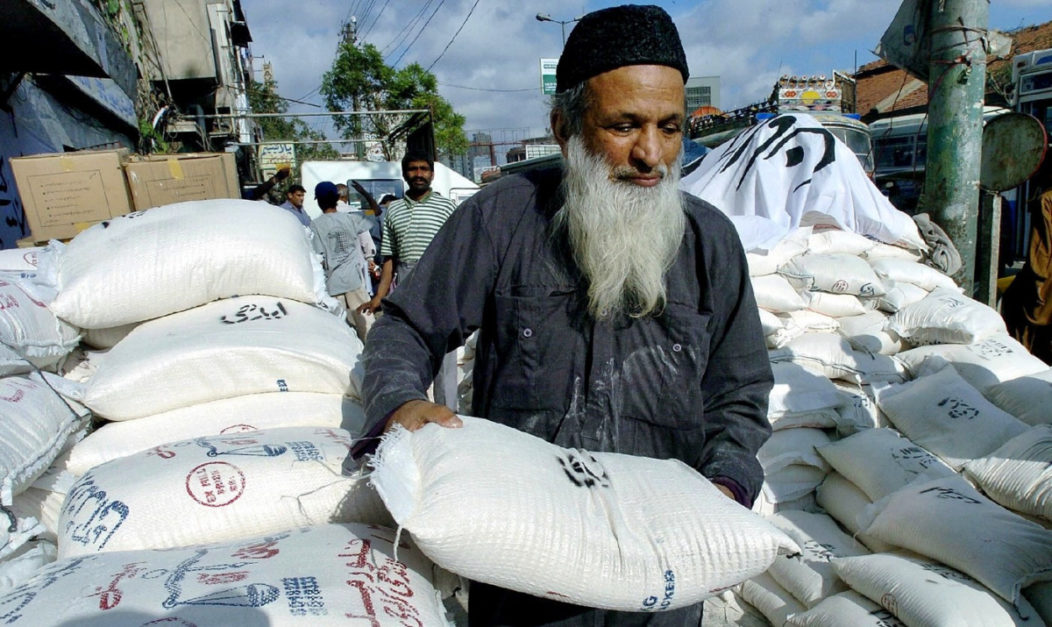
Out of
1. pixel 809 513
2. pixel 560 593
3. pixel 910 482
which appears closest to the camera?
pixel 560 593

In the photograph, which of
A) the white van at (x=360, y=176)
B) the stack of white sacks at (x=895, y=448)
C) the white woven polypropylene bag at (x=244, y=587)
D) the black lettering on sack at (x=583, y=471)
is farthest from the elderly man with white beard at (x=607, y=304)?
the white van at (x=360, y=176)

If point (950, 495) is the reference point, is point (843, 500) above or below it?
below

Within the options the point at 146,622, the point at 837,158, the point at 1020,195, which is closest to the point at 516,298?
the point at 146,622

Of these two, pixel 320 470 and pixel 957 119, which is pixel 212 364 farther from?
pixel 957 119

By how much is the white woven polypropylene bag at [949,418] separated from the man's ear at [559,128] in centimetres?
232

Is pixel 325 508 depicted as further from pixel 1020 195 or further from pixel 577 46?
pixel 1020 195

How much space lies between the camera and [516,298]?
1.42 metres

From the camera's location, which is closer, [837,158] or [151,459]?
[151,459]

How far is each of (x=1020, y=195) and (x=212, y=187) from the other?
1215 centimetres

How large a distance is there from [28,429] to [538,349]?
4.12ft

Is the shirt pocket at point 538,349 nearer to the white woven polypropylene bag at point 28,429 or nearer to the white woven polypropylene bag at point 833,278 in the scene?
the white woven polypropylene bag at point 28,429

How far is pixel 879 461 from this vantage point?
2.64m

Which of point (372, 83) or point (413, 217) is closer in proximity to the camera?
point (413, 217)

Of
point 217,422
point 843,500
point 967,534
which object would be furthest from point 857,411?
point 217,422
